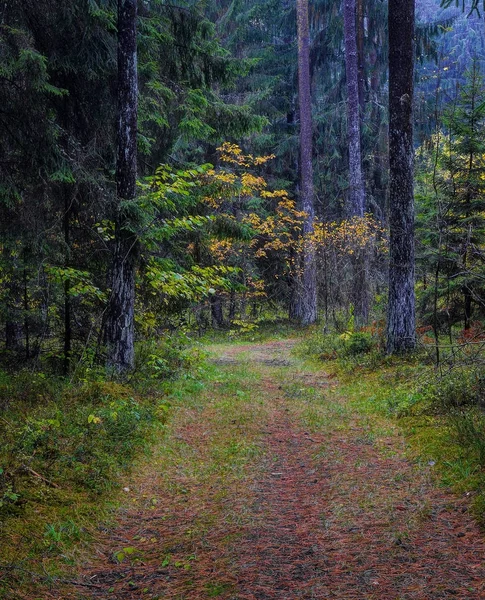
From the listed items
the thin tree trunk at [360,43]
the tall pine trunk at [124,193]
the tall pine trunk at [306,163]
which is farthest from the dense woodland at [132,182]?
the thin tree trunk at [360,43]

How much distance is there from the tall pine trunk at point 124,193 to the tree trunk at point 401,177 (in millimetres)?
4963

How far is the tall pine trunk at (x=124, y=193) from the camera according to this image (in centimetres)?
781

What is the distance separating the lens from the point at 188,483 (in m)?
4.95

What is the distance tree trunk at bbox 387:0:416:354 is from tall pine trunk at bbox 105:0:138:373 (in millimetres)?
4963

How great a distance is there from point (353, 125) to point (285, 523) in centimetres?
1816

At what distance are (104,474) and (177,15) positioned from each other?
8.67m

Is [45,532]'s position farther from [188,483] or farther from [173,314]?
[173,314]

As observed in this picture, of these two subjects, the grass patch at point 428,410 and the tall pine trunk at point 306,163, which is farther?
the tall pine trunk at point 306,163

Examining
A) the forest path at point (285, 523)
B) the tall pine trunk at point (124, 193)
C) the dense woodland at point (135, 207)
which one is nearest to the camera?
the forest path at point (285, 523)

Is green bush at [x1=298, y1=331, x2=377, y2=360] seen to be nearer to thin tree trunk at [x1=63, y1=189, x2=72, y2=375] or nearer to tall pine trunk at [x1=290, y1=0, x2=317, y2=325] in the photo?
thin tree trunk at [x1=63, y1=189, x2=72, y2=375]

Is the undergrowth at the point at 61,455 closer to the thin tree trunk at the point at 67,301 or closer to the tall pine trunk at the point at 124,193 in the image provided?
the tall pine trunk at the point at 124,193

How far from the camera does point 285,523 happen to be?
4.02 metres

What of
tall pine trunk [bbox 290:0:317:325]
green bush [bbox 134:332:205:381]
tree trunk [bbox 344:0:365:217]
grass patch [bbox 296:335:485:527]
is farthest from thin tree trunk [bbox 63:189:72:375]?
tall pine trunk [bbox 290:0:317:325]

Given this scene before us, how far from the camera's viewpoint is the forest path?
314cm
